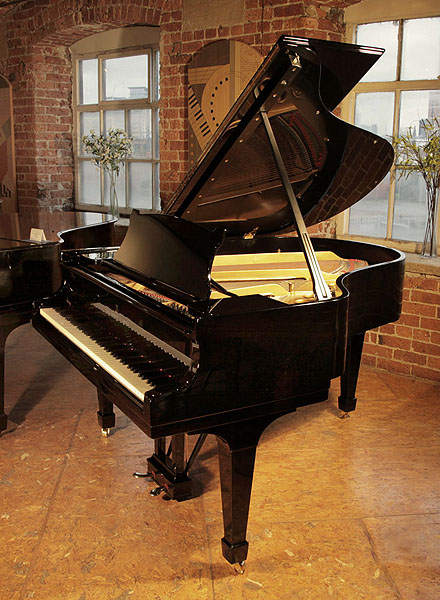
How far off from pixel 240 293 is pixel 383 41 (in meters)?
2.70

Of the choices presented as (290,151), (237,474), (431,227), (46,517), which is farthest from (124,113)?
(237,474)

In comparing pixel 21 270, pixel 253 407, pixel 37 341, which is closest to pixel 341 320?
pixel 253 407

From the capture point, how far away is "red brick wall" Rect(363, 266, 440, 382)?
14.5 feet

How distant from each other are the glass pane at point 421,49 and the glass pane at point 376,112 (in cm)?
21

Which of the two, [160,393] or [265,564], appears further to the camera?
[265,564]

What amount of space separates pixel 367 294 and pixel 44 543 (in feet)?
5.76

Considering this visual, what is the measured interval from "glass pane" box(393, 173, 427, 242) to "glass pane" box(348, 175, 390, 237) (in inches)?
3.6

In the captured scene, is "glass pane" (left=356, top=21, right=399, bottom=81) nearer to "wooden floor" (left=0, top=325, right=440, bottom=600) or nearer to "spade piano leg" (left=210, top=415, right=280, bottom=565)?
"wooden floor" (left=0, top=325, right=440, bottom=600)

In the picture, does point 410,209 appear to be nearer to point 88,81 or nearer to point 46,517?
point 46,517

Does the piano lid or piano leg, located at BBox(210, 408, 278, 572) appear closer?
piano leg, located at BBox(210, 408, 278, 572)

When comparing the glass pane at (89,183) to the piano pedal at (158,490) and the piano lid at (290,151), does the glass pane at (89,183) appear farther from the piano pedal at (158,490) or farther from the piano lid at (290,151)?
the piano pedal at (158,490)

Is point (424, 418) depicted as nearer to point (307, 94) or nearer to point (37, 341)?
point (307, 94)

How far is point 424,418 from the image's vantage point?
12.9ft

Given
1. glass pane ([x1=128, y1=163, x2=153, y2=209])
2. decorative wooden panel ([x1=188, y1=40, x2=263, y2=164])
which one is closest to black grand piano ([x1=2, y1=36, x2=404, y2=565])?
decorative wooden panel ([x1=188, y1=40, x2=263, y2=164])
